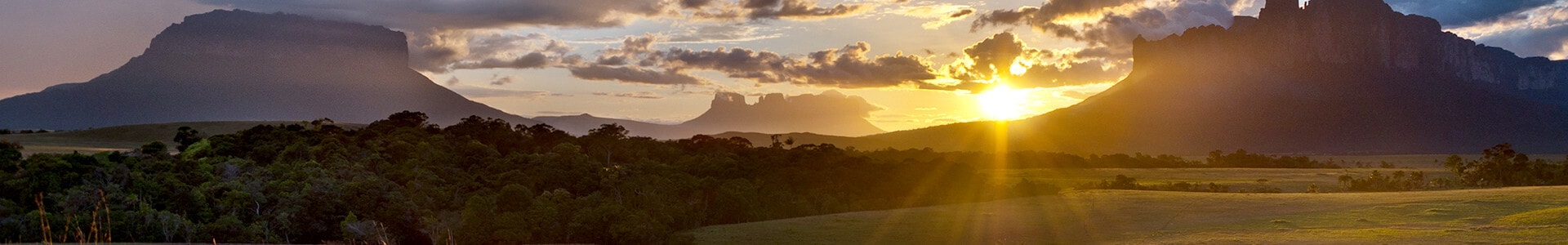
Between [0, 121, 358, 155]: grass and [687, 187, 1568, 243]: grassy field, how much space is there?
67848 mm

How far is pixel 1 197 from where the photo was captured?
5184 cm

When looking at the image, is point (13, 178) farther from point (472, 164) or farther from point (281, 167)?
point (472, 164)

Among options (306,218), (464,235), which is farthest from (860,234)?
(306,218)

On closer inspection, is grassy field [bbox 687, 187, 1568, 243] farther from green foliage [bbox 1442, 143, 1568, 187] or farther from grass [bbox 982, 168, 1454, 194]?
green foliage [bbox 1442, 143, 1568, 187]

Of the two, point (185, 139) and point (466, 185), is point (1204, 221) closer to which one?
point (466, 185)

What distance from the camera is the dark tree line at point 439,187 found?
5400cm

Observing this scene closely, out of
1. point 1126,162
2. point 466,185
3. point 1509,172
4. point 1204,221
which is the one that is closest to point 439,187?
point 466,185

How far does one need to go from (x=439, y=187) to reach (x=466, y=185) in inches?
92.0

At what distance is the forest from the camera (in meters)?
54.2

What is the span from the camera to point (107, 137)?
114 meters

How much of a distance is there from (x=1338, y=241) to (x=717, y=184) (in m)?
47.7

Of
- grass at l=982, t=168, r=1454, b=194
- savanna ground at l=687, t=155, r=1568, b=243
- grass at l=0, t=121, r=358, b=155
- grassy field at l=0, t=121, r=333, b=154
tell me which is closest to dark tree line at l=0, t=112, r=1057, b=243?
savanna ground at l=687, t=155, r=1568, b=243

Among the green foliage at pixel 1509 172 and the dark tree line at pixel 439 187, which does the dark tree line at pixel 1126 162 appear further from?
the dark tree line at pixel 439 187

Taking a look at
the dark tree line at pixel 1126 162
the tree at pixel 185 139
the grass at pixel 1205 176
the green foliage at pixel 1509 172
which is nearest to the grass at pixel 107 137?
the tree at pixel 185 139
